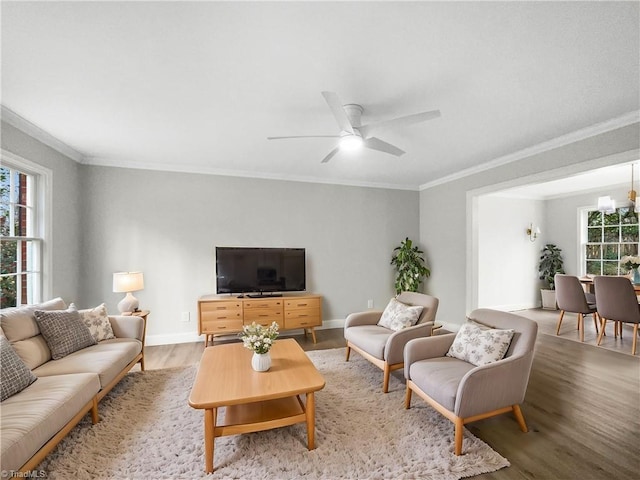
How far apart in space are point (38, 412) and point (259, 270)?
2.74 meters

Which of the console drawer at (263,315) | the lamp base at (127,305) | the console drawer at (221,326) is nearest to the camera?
the lamp base at (127,305)

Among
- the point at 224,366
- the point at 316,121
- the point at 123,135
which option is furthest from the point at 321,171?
the point at 224,366

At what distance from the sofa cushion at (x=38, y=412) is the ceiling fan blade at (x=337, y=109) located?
2.44m

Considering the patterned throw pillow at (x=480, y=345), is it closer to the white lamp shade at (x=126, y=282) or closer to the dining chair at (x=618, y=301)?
the dining chair at (x=618, y=301)

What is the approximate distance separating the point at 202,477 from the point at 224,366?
28.0 inches

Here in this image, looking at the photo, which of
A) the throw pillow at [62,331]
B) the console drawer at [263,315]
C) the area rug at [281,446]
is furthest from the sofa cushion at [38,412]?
the console drawer at [263,315]

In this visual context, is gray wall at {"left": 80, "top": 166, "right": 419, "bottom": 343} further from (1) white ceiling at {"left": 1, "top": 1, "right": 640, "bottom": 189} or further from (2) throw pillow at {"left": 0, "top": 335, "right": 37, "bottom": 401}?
(2) throw pillow at {"left": 0, "top": 335, "right": 37, "bottom": 401}

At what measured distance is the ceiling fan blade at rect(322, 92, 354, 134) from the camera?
1822 millimetres

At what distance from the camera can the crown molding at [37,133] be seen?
99.3 inches

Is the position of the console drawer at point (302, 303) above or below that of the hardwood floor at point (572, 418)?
above

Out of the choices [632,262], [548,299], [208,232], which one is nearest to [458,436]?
[208,232]

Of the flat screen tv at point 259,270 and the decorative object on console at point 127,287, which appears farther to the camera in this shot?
the flat screen tv at point 259,270

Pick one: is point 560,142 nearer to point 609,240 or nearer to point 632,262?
point 632,262

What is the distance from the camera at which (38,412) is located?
5.19 ft
